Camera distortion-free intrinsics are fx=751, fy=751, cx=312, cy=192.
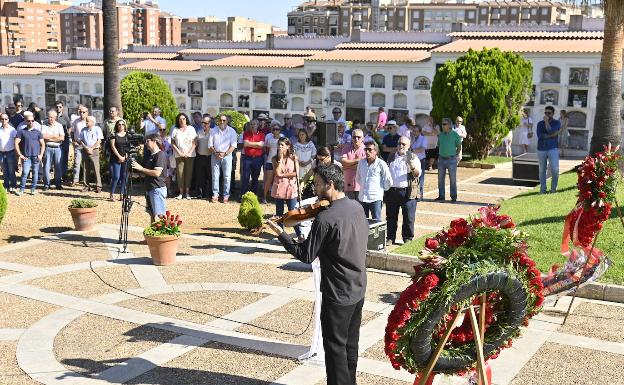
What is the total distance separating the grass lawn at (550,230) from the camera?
986 cm

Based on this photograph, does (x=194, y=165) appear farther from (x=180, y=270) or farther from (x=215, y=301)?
(x=215, y=301)

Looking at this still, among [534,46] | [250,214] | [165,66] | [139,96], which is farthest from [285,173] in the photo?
[165,66]

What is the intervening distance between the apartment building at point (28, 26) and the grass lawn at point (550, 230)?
149648 millimetres

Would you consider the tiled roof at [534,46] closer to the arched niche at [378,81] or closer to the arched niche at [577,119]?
the arched niche at [577,119]

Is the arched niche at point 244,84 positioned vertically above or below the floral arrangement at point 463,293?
above

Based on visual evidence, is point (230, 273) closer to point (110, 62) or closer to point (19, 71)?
point (110, 62)

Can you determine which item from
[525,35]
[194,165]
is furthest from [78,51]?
[194,165]

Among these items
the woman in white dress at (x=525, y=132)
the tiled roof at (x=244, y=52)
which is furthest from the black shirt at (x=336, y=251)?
the tiled roof at (x=244, y=52)

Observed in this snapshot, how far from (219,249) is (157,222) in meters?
1.39

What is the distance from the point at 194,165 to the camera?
16516mm

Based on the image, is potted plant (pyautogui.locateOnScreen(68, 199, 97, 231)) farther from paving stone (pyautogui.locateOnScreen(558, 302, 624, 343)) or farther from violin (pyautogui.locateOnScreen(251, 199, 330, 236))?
paving stone (pyautogui.locateOnScreen(558, 302, 624, 343))

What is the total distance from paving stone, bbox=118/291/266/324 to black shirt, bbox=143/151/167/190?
2870 mm

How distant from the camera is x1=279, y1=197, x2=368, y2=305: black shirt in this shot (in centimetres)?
574

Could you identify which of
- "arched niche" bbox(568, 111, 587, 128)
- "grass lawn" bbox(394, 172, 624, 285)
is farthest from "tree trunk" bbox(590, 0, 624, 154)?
"arched niche" bbox(568, 111, 587, 128)
